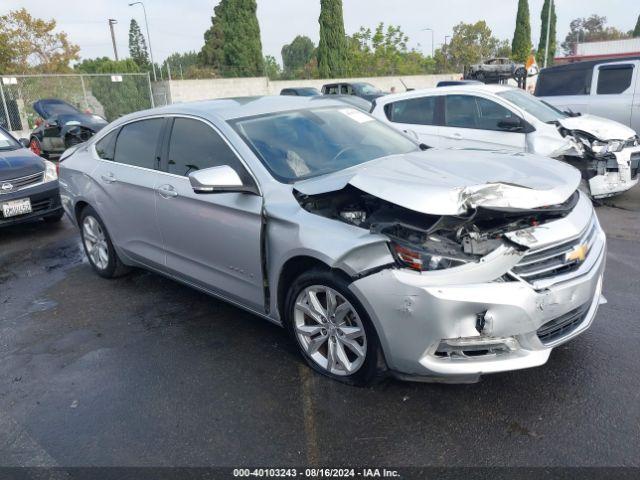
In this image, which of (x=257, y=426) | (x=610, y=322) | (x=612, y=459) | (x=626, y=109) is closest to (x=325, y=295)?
(x=257, y=426)

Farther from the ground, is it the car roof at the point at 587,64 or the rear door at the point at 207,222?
the car roof at the point at 587,64

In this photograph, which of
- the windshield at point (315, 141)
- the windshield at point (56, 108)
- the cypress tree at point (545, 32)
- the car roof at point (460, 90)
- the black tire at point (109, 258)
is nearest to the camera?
the windshield at point (315, 141)

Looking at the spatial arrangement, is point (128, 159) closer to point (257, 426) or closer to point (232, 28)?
point (257, 426)

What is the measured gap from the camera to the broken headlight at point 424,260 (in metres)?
2.66

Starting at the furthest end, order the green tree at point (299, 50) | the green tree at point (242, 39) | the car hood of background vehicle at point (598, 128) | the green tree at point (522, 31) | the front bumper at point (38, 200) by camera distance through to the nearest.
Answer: the green tree at point (299, 50) < the green tree at point (522, 31) < the green tree at point (242, 39) < the car hood of background vehicle at point (598, 128) < the front bumper at point (38, 200)

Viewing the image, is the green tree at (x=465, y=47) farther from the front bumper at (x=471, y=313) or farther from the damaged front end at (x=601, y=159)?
the front bumper at (x=471, y=313)

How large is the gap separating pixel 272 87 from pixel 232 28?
34.0ft

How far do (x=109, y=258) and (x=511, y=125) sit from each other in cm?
538

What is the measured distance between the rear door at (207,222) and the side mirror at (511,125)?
15.8 feet

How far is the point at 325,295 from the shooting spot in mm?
3162

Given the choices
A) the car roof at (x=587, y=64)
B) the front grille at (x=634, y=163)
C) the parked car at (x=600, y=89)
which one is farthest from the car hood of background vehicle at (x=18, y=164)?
the car roof at (x=587, y=64)

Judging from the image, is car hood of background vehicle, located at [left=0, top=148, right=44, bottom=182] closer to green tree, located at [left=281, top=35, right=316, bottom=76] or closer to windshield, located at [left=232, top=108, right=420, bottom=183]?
windshield, located at [left=232, top=108, right=420, bottom=183]

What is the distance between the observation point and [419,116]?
8203 millimetres

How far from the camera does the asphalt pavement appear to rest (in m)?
2.65
